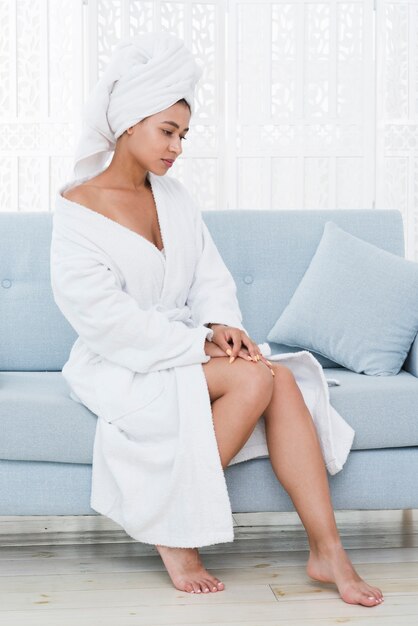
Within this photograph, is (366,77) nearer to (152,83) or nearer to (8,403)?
(152,83)

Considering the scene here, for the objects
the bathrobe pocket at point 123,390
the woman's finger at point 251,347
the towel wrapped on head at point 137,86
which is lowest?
the bathrobe pocket at point 123,390

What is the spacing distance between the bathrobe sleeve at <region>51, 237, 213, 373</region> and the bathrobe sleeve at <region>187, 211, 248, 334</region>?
12cm

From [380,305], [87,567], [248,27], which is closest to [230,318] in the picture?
[380,305]

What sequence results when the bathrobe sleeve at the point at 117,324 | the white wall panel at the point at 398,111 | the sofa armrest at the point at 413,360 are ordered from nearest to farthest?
the bathrobe sleeve at the point at 117,324 → the sofa armrest at the point at 413,360 → the white wall panel at the point at 398,111

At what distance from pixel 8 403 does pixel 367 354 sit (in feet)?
3.17

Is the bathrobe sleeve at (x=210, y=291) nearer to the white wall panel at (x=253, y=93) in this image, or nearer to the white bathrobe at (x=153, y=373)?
the white bathrobe at (x=153, y=373)

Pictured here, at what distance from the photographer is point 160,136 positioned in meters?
2.30

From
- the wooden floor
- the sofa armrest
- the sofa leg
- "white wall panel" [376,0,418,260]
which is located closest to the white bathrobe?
the wooden floor

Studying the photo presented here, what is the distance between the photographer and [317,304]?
8.65 ft

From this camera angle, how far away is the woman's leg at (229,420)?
6.86ft

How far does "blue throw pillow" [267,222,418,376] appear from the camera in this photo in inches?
101

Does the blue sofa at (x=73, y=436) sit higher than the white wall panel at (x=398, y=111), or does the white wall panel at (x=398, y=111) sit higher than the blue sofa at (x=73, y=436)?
the white wall panel at (x=398, y=111)

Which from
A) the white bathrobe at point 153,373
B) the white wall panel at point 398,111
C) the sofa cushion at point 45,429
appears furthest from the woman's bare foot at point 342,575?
the white wall panel at point 398,111

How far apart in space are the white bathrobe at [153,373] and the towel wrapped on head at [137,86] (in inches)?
7.8
